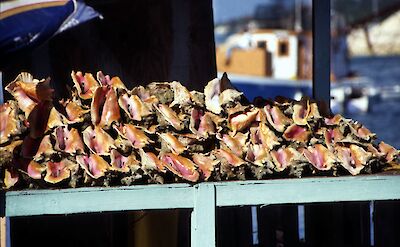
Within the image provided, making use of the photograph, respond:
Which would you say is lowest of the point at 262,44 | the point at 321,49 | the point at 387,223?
the point at 387,223

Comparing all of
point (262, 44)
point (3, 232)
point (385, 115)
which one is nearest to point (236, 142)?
point (3, 232)

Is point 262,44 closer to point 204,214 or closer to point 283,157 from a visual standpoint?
point 283,157

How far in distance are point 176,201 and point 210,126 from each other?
321 millimetres

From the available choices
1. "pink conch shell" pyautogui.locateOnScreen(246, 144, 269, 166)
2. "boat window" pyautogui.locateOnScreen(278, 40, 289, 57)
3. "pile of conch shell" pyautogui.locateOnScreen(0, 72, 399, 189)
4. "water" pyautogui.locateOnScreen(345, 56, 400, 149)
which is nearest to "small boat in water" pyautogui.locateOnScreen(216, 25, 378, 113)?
"boat window" pyautogui.locateOnScreen(278, 40, 289, 57)

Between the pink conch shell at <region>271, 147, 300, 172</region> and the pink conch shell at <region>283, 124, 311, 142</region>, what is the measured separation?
0.05 metres

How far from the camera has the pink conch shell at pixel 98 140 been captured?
286 centimetres

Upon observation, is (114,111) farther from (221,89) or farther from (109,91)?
(221,89)

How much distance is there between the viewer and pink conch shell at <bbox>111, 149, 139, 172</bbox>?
2826 millimetres

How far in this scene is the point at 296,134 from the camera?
3.06m

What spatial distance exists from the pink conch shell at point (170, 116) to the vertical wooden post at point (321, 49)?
3.12 feet

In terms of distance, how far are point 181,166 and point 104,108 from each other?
329 mm

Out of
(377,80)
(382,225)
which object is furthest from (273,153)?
(377,80)

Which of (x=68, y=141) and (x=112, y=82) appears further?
(x=112, y=82)

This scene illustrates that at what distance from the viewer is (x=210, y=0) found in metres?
4.34
